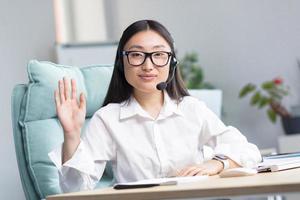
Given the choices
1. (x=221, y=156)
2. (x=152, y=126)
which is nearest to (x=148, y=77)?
(x=152, y=126)

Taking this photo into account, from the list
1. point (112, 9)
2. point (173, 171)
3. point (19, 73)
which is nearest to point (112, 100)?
point (173, 171)

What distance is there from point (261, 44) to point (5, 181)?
2.61 m

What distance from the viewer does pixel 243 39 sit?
5.34 metres

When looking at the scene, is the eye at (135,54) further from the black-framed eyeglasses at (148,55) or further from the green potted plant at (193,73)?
the green potted plant at (193,73)

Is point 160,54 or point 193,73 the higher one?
point 160,54

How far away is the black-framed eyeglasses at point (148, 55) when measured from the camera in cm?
184

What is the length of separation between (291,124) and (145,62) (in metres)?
3.43

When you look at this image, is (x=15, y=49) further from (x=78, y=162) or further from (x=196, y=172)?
(x=196, y=172)

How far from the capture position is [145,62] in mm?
1824

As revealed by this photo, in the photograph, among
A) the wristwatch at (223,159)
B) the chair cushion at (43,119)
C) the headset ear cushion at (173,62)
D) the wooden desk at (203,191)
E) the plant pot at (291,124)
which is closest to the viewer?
the wooden desk at (203,191)

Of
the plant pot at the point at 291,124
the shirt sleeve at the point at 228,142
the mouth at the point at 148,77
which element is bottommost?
the plant pot at the point at 291,124

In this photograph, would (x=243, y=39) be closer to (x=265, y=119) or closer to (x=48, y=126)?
(x=265, y=119)

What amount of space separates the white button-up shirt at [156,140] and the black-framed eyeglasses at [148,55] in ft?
0.49

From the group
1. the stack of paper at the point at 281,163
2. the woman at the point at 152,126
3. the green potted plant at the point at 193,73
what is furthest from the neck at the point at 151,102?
the green potted plant at the point at 193,73
